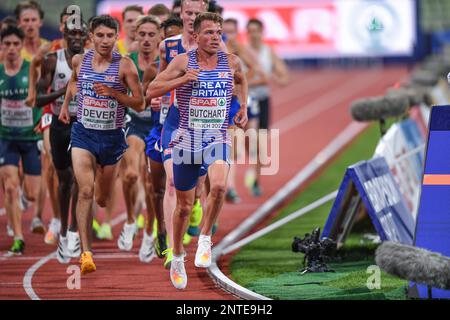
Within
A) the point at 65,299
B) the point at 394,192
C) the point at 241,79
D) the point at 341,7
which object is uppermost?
the point at 341,7

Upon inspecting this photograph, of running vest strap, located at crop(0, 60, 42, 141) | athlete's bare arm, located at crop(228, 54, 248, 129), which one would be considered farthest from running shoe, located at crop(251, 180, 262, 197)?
athlete's bare arm, located at crop(228, 54, 248, 129)

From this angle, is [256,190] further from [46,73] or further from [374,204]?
[374,204]

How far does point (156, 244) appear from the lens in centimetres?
1203

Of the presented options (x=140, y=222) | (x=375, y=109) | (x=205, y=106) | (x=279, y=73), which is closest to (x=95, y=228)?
(x=140, y=222)

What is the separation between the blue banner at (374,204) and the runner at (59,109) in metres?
2.61

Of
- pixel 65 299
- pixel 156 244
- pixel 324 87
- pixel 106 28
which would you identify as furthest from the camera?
pixel 324 87

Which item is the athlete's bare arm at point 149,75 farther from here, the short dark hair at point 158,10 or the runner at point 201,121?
the runner at point 201,121

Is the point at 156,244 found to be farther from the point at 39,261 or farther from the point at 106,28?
the point at 106,28

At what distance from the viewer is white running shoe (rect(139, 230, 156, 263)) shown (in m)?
12.0

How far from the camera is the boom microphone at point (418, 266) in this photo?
7941mm

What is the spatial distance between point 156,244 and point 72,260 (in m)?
0.87

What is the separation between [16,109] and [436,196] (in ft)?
19.1

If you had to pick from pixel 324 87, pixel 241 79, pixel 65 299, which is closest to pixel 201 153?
pixel 241 79

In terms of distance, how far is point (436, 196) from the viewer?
9.56 m
